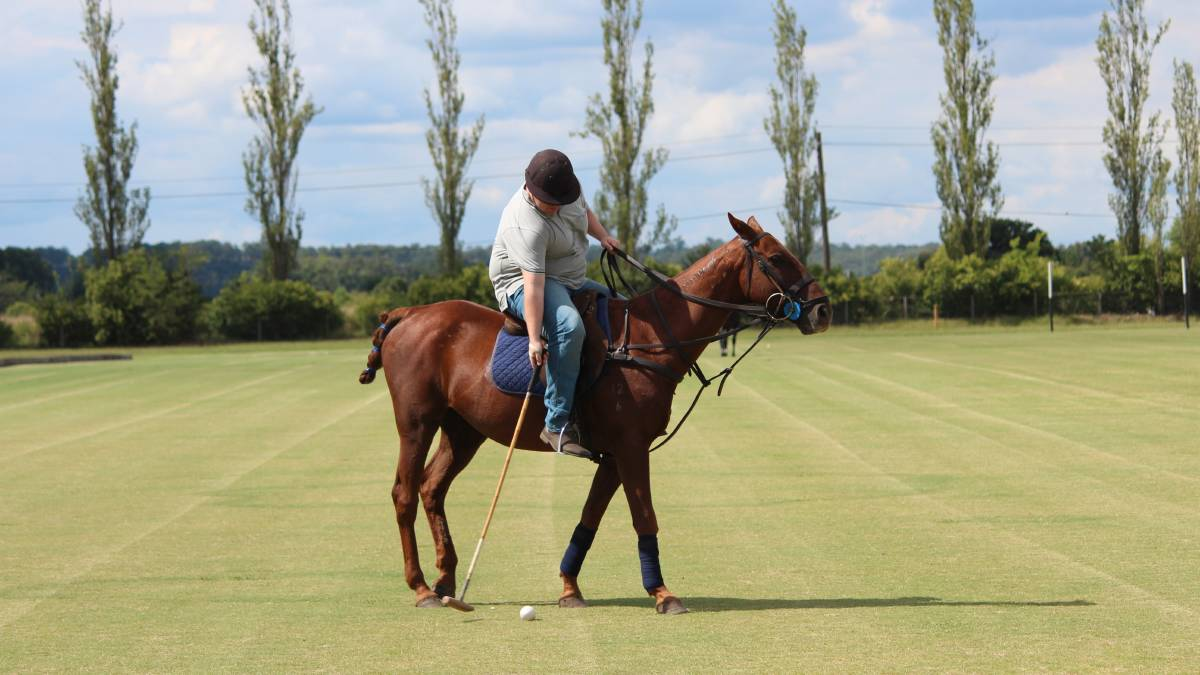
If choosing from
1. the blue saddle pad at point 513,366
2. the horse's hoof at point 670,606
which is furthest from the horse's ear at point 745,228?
the horse's hoof at point 670,606

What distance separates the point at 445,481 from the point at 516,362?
97cm

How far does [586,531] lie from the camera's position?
29.8ft

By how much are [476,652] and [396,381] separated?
102 inches

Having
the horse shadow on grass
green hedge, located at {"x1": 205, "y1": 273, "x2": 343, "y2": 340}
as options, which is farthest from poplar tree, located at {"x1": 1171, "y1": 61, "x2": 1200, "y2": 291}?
the horse shadow on grass

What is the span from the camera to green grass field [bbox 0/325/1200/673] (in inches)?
298

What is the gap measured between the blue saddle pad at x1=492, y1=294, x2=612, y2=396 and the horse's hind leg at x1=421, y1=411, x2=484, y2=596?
2.15ft

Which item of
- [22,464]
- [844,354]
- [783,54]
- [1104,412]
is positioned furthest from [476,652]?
[783,54]

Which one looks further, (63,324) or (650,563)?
(63,324)


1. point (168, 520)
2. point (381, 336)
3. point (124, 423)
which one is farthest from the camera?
point (124, 423)

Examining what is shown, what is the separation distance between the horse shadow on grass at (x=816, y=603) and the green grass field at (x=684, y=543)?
4 cm

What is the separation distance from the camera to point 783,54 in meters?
75.6

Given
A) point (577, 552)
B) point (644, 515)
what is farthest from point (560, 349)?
point (577, 552)

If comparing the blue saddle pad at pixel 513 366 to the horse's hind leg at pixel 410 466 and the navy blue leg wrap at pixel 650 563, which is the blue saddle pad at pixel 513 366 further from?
the navy blue leg wrap at pixel 650 563

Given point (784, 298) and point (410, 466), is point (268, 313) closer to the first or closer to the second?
point (410, 466)
